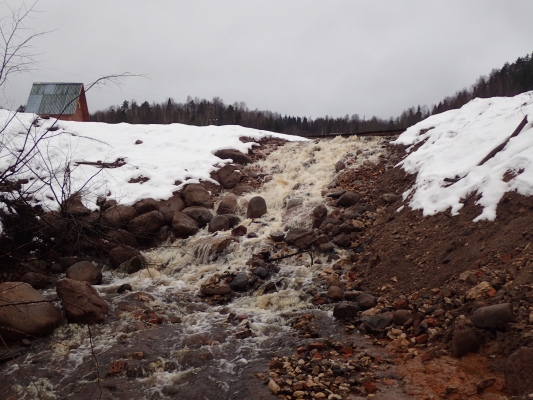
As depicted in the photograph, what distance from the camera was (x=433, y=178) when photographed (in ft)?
26.7

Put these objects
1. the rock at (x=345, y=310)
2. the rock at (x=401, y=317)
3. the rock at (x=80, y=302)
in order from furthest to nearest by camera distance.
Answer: the rock at (x=80, y=302), the rock at (x=345, y=310), the rock at (x=401, y=317)

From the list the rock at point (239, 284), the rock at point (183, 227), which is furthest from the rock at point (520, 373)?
the rock at point (183, 227)

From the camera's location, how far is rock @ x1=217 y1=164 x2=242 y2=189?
12516mm

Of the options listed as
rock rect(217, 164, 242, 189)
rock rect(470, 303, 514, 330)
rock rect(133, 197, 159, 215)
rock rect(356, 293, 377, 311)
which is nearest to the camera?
rock rect(470, 303, 514, 330)

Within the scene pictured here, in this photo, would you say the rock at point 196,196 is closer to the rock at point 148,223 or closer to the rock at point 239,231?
the rock at point 148,223

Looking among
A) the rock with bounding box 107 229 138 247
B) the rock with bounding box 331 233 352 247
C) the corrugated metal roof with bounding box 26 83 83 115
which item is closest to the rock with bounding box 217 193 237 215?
the rock with bounding box 331 233 352 247

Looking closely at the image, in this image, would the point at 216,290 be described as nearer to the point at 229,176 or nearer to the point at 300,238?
the point at 300,238

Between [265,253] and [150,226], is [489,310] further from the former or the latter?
[150,226]

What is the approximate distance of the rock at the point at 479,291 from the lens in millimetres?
4770

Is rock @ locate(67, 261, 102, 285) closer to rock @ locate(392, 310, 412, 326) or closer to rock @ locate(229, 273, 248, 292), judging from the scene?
rock @ locate(229, 273, 248, 292)

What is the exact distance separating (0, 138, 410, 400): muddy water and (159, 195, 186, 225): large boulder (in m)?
1.11

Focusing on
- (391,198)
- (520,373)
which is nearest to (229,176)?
(391,198)

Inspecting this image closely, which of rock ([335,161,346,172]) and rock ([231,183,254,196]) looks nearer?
rock ([335,161,346,172])

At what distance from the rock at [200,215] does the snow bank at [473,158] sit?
15.9 feet
